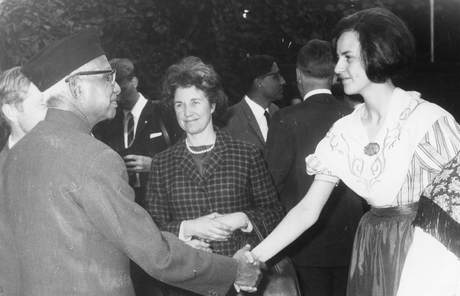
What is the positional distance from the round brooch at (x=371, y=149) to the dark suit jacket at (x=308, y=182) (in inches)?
58.0

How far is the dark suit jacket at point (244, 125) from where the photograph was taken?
676cm

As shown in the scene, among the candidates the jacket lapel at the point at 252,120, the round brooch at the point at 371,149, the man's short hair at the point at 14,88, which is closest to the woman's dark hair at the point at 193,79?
the man's short hair at the point at 14,88

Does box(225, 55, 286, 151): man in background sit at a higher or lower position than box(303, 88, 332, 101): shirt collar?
lower

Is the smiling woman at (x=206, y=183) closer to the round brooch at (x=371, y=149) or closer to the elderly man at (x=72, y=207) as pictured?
the round brooch at (x=371, y=149)

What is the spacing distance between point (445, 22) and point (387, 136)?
577 cm

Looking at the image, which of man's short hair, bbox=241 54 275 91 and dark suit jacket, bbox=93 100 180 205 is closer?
dark suit jacket, bbox=93 100 180 205

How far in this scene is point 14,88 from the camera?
4684 mm

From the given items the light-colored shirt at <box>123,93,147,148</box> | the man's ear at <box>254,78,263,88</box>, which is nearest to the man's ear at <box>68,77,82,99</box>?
the light-colored shirt at <box>123,93,147,148</box>

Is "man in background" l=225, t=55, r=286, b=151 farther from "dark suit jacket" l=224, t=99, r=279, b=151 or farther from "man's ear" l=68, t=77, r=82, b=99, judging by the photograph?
A: "man's ear" l=68, t=77, r=82, b=99

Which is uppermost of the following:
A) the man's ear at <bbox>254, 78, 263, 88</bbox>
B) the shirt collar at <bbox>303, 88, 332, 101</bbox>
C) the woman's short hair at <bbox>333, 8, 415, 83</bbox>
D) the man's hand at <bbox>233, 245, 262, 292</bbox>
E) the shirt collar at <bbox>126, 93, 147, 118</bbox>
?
the woman's short hair at <bbox>333, 8, 415, 83</bbox>

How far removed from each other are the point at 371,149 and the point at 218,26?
4790mm

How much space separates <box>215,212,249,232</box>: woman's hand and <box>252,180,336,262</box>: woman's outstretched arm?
15cm

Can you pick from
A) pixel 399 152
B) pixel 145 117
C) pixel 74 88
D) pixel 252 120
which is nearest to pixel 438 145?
pixel 399 152

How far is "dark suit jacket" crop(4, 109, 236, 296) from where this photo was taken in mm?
2926
